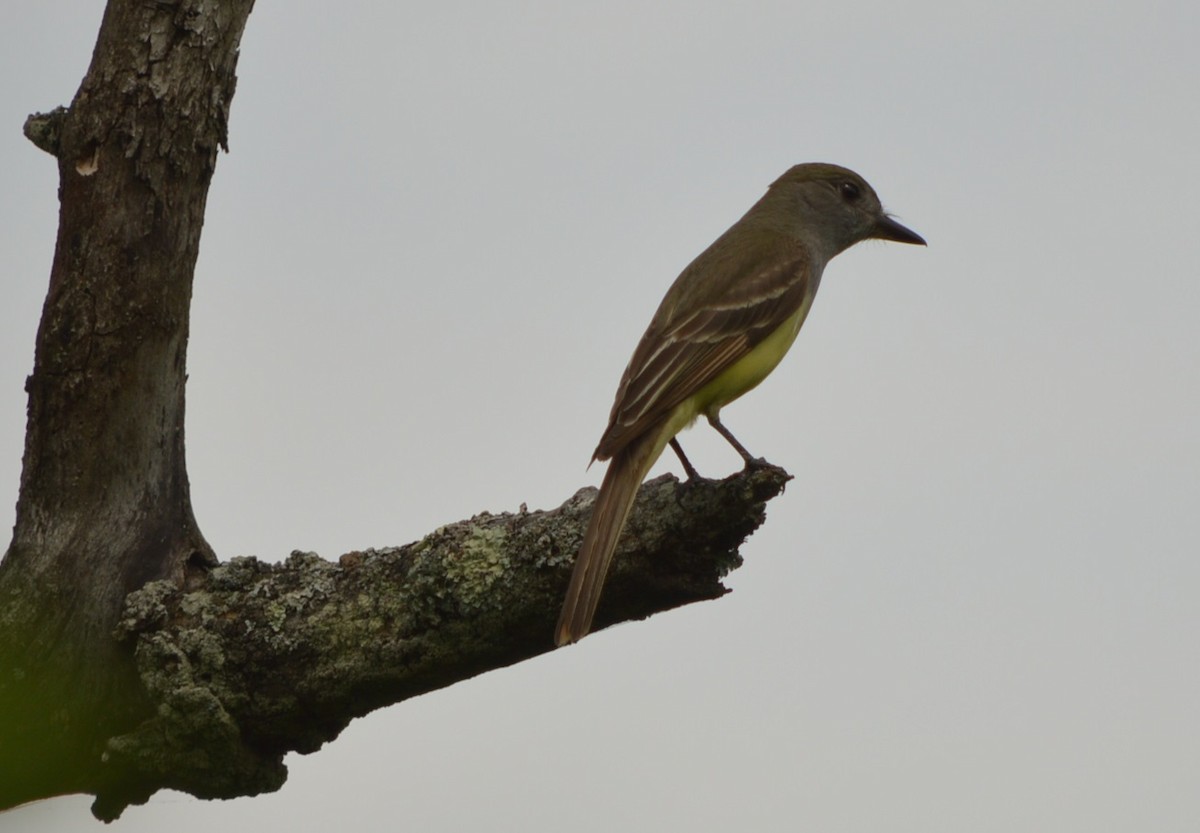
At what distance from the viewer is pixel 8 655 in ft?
15.3

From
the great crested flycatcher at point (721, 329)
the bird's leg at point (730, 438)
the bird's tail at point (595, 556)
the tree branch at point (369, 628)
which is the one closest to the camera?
the bird's tail at point (595, 556)

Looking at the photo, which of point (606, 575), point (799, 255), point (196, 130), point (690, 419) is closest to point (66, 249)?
point (196, 130)

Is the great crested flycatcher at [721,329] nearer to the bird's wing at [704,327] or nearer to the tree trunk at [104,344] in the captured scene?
the bird's wing at [704,327]

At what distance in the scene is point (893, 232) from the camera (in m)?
9.10

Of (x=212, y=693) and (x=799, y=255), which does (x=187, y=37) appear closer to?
(x=212, y=693)

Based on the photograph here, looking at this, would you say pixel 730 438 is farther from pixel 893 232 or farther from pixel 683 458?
pixel 893 232

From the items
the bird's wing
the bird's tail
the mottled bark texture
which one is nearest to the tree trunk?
the mottled bark texture

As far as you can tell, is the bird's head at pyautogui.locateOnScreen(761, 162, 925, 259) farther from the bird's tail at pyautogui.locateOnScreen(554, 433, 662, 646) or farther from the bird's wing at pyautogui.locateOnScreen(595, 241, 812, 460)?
the bird's tail at pyautogui.locateOnScreen(554, 433, 662, 646)

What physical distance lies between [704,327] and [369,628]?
2.75 meters

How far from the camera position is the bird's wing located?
6.17m

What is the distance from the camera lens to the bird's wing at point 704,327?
6168 mm

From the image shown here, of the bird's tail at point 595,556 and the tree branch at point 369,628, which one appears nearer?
the bird's tail at point 595,556

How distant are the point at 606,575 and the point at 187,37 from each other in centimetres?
229

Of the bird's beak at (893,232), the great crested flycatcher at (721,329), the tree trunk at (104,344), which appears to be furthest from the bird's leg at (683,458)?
the bird's beak at (893,232)
